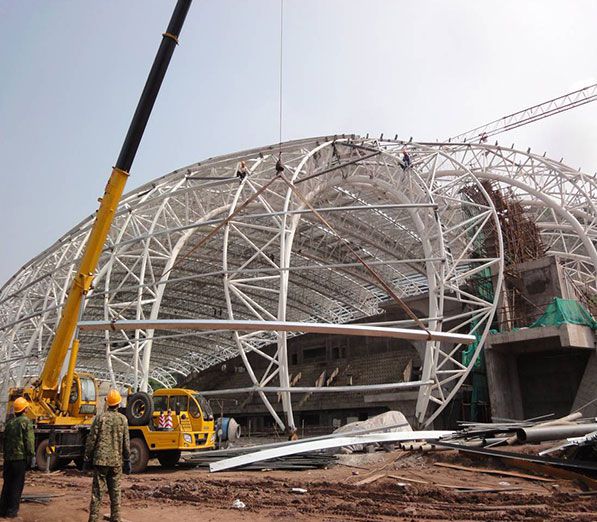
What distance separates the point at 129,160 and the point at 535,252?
25857mm

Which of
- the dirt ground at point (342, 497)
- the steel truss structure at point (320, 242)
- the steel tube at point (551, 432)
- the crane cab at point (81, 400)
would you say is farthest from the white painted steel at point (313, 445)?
the crane cab at point (81, 400)

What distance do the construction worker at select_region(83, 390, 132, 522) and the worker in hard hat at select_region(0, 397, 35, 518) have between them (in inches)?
65.3

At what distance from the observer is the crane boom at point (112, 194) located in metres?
10.8

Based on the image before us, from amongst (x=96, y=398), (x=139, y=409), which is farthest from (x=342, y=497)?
(x=96, y=398)

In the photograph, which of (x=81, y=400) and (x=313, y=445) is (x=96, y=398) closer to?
(x=81, y=400)

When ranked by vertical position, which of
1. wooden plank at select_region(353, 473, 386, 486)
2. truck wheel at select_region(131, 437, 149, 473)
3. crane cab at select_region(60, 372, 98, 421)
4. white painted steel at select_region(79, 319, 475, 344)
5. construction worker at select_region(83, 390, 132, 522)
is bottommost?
wooden plank at select_region(353, 473, 386, 486)

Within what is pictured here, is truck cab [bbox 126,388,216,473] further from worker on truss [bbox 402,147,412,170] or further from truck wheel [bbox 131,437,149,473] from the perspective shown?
worker on truss [bbox 402,147,412,170]

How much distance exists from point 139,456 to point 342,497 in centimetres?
759

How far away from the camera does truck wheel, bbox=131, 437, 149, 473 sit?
14.3 metres

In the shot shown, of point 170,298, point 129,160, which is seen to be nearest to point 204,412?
point 129,160

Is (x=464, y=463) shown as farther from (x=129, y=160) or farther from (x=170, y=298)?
→ (x=170, y=298)

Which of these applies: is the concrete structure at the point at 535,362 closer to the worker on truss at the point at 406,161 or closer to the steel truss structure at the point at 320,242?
the steel truss structure at the point at 320,242

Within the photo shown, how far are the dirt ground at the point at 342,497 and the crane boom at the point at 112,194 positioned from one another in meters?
3.24

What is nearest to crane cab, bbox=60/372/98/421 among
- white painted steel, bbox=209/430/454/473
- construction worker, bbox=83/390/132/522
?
white painted steel, bbox=209/430/454/473
